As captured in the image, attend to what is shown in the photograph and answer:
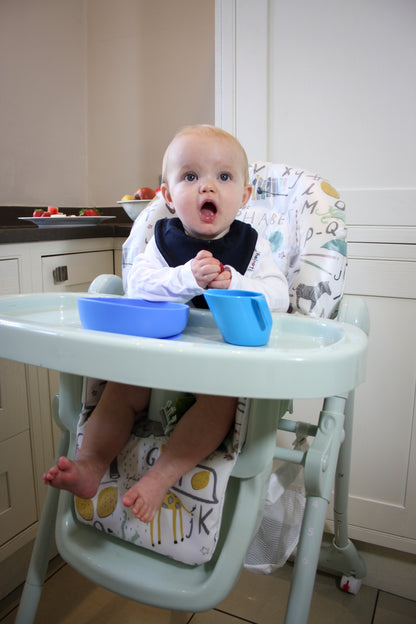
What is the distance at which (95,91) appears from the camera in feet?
7.06

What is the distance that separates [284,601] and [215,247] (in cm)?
105

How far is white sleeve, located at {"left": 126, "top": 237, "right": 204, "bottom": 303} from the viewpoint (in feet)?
2.67

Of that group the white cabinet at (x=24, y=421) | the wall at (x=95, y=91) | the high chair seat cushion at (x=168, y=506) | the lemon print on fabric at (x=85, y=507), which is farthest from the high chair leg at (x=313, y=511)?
the wall at (x=95, y=91)

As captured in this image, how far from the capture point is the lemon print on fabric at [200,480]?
0.73m

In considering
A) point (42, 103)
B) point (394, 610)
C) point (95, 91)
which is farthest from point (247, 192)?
point (95, 91)

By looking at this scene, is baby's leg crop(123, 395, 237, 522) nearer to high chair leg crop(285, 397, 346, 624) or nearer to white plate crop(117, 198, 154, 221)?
high chair leg crop(285, 397, 346, 624)

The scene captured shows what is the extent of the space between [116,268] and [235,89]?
709mm

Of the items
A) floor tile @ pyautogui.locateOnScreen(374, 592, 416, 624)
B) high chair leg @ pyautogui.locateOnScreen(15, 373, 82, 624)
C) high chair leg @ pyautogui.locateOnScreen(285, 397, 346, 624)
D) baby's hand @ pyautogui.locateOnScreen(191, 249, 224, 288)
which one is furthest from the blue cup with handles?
floor tile @ pyautogui.locateOnScreen(374, 592, 416, 624)

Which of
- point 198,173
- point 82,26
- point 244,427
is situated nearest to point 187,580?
point 244,427

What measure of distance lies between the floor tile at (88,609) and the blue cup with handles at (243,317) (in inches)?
39.2

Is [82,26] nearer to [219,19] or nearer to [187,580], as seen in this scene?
[219,19]

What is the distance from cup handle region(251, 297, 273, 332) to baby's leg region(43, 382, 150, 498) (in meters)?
0.31

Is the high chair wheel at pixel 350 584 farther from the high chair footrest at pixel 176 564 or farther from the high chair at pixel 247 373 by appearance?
the high chair footrest at pixel 176 564

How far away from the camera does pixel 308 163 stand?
1.34 meters
